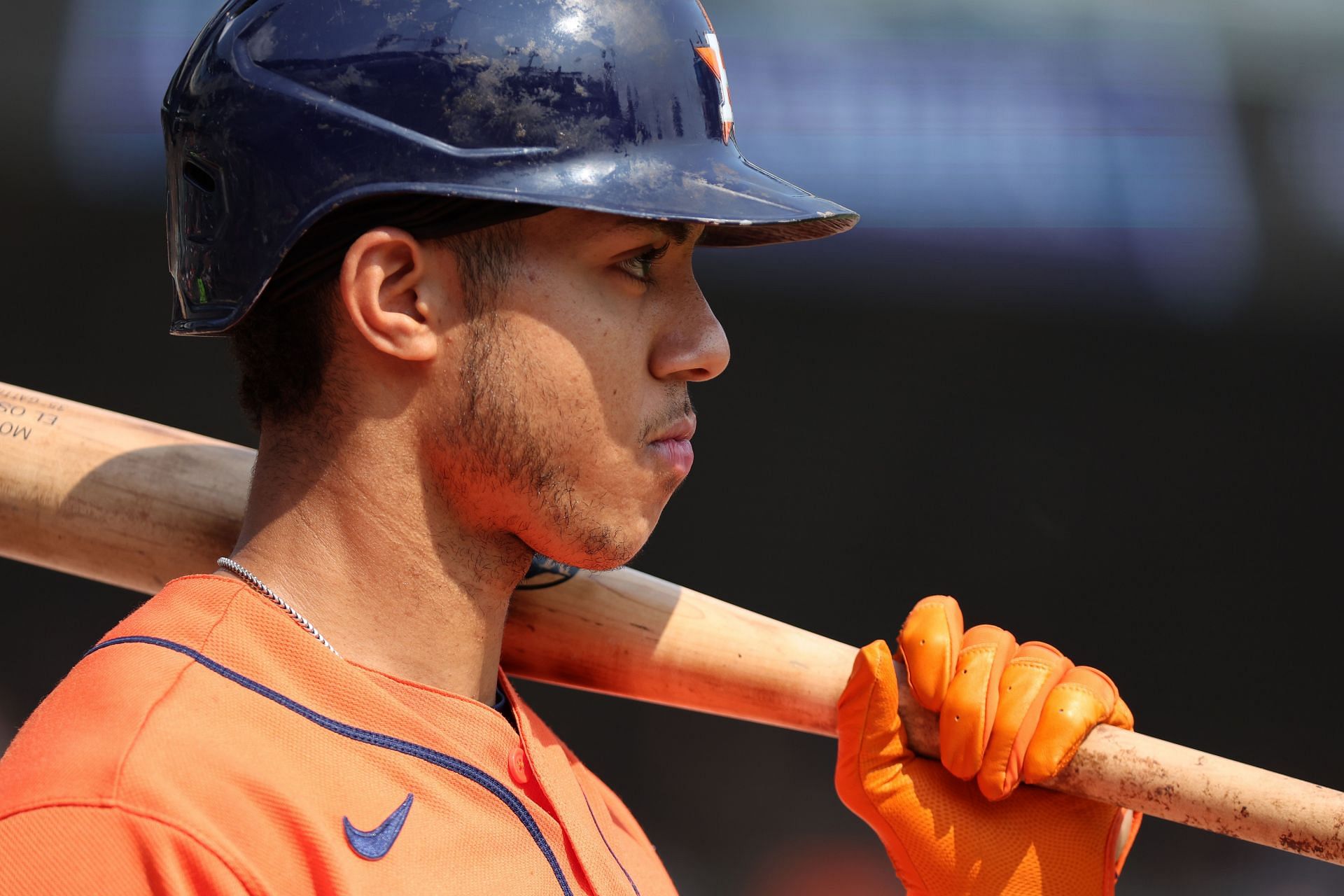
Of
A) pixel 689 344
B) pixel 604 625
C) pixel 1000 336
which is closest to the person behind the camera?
pixel 689 344

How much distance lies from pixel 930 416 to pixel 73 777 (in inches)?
97.3

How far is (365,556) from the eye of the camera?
4.63ft

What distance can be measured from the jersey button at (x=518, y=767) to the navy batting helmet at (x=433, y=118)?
597 millimetres

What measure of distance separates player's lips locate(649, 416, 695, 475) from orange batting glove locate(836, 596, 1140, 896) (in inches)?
14.8

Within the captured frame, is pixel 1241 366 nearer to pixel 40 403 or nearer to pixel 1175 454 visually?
pixel 1175 454

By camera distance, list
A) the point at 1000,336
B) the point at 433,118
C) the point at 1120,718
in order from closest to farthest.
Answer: the point at 433,118 → the point at 1120,718 → the point at 1000,336

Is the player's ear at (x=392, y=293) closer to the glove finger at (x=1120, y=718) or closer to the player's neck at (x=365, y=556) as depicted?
the player's neck at (x=365, y=556)

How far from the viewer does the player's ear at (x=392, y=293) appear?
1.38 m

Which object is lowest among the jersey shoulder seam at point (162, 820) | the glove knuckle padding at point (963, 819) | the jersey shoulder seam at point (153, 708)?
the glove knuckle padding at point (963, 819)

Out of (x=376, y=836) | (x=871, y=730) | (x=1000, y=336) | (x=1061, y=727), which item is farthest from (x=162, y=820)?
(x=1000, y=336)

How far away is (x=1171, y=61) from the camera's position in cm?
320

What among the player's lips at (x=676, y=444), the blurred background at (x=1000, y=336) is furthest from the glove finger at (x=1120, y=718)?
the blurred background at (x=1000, y=336)

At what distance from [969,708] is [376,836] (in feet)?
2.58

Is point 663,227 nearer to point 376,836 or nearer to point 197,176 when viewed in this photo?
→ point 197,176
